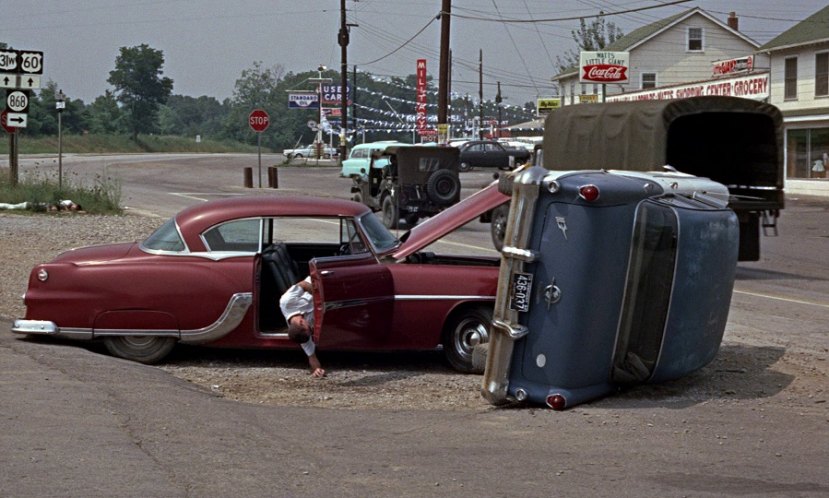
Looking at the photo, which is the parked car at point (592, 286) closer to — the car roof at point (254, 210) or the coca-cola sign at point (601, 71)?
the car roof at point (254, 210)

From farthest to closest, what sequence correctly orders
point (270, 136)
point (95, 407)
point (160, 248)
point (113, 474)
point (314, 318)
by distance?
1. point (270, 136)
2. point (160, 248)
3. point (314, 318)
4. point (95, 407)
5. point (113, 474)

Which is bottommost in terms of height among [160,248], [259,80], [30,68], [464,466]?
[464,466]

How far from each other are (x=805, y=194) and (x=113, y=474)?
4070cm

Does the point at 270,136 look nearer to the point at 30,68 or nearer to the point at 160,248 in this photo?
the point at 30,68

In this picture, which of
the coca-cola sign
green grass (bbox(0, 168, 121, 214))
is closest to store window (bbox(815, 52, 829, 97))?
the coca-cola sign

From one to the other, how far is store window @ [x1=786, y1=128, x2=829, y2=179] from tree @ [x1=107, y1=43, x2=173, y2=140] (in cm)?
8451

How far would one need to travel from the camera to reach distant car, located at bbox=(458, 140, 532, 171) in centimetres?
5722

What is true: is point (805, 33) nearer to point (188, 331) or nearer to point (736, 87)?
point (736, 87)

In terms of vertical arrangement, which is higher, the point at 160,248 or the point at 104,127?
the point at 104,127

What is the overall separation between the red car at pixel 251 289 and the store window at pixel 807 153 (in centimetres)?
3577

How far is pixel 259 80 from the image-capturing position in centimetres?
16212

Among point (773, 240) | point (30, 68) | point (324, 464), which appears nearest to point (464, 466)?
point (324, 464)

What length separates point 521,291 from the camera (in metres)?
7.62

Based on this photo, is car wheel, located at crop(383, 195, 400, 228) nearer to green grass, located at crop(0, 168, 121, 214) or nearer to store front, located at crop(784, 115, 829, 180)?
green grass, located at crop(0, 168, 121, 214)
